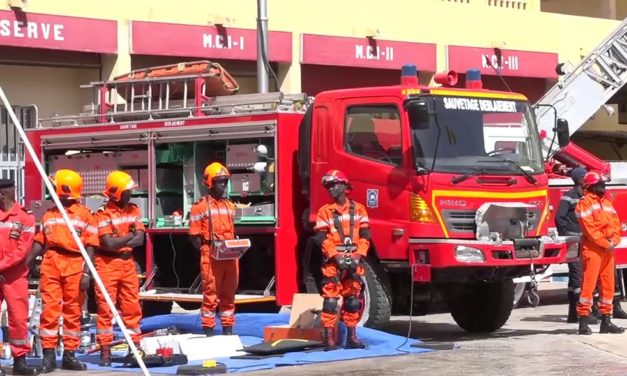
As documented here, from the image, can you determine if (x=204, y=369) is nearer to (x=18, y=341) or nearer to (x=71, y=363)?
(x=71, y=363)

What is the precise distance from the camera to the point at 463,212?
514 inches

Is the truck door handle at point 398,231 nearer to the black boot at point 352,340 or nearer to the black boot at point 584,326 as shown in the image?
the black boot at point 352,340

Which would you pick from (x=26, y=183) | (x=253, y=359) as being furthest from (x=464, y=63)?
(x=253, y=359)

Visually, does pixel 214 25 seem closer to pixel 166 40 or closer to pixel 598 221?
pixel 166 40

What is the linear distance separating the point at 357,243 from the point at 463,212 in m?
1.30

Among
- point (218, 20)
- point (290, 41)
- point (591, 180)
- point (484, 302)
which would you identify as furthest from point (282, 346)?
point (290, 41)

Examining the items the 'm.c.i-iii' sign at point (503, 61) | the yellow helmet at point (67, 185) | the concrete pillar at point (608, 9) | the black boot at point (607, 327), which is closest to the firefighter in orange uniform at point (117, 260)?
the yellow helmet at point (67, 185)

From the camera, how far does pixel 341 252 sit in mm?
12273

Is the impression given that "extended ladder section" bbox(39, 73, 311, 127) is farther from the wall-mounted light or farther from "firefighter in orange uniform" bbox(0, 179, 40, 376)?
the wall-mounted light

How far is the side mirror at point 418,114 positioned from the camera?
12.9 metres

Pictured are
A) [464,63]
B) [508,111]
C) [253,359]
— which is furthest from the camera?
[464,63]

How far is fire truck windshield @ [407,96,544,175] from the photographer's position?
42.8ft

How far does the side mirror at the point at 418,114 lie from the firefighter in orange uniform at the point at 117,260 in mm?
2980

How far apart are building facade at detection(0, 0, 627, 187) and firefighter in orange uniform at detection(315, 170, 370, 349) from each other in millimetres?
8328
